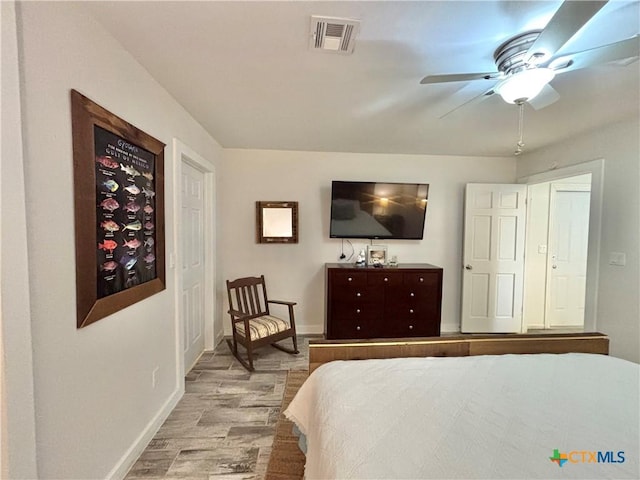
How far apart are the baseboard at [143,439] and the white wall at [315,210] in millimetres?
1507

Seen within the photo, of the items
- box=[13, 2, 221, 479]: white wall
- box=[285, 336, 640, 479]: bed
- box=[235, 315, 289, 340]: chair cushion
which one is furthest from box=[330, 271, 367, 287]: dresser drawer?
box=[13, 2, 221, 479]: white wall

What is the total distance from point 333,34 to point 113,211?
145 cm

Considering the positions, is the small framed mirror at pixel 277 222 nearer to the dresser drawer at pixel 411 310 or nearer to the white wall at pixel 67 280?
the dresser drawer at pixel 411 310

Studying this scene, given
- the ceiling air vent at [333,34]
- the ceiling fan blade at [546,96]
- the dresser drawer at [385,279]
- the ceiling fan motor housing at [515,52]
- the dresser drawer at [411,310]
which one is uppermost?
the ceiling air vent at [333,34]

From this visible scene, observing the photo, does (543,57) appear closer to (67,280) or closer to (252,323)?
(67,280)

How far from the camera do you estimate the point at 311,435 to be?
1154 mm

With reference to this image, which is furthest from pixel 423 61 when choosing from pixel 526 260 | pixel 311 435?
pixel 526 260

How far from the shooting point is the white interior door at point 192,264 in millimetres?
Result: 2660

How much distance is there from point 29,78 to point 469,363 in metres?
2.30

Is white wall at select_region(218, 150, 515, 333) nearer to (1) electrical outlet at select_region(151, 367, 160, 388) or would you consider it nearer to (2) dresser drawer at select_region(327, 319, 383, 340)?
(2) dresser drawer at select_region(327, 319, 383, 340)

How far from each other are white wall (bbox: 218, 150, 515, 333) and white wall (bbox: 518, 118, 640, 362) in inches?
51.3

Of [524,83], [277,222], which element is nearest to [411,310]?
[277,222]

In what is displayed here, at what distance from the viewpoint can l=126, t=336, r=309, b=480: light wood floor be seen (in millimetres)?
1656

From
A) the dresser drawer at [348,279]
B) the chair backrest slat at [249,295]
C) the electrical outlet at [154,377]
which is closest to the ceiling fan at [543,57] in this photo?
the dresser drawer at [348,279]
